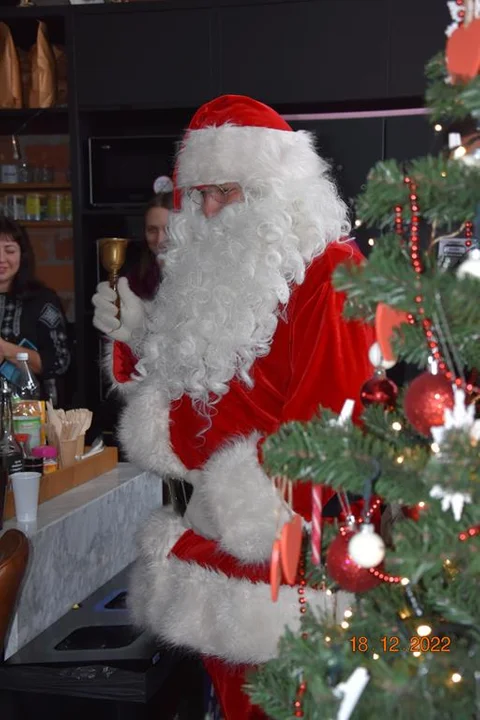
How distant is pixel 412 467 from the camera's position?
0.75 m

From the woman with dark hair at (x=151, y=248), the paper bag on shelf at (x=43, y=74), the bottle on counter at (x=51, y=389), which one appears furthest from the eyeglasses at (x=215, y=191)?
the paper bag on shelf at (x=43, y=74)

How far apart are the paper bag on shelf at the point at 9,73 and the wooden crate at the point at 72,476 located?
215cm

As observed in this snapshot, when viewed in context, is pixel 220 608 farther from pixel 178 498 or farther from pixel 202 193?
pixel 202 193

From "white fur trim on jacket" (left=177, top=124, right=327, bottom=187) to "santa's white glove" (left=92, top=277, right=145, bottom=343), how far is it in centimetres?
36

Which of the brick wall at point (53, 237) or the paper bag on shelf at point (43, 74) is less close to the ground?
the paper bag on shelf at point (43, 74)

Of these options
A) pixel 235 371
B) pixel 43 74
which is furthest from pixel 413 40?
pixel 235 371

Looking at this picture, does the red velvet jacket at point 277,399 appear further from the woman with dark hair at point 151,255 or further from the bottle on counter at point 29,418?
the woman with dark hair at point 151,255

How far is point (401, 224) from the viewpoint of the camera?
80 centimetres

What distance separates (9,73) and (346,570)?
3.52 metres

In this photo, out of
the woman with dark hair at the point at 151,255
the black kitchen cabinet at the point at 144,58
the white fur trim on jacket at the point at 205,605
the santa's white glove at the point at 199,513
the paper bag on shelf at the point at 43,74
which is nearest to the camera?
the white fur trim on jacket at the point at 205,605

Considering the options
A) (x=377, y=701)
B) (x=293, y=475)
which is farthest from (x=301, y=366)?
(x=377, y=701)

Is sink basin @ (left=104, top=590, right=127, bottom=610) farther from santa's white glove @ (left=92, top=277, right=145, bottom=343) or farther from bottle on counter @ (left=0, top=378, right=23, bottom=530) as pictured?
santa's white glove @ (left=92, top=277, right=145, bottom=343)

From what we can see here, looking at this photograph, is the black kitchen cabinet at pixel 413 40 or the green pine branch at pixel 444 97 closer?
the green pine branch at pixel 444 97

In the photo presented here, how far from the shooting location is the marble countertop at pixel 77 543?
65.9 inches
